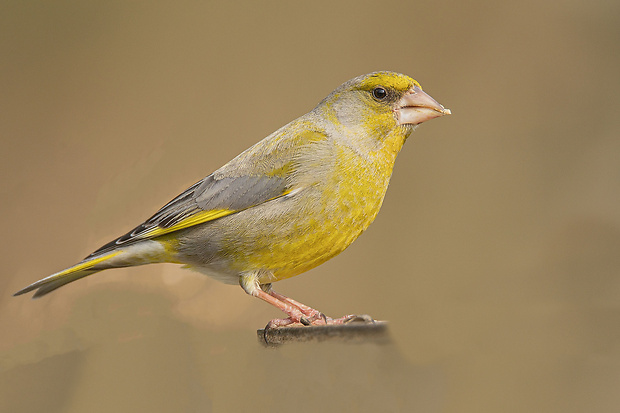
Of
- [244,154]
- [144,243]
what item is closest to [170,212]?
[144,243]

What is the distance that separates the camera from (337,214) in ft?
8.52

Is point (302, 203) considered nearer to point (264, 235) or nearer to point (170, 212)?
point (264, 235)

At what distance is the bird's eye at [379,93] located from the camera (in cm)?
287

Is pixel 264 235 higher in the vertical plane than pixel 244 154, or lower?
lower

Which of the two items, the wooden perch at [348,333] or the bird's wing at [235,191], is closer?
the wooden perch at [348,333]

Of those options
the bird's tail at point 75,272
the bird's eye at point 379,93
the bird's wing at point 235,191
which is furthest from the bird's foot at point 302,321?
the bird's eye at point 379,93

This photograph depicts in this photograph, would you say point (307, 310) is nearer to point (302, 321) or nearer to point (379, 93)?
point (302, 321)

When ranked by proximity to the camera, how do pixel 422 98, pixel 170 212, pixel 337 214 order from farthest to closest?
pixel 170 212 < pixel 422 98 < pixel 337 214

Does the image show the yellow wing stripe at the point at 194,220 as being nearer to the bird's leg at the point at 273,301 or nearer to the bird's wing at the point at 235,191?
the bird's wing at the point at 235,191

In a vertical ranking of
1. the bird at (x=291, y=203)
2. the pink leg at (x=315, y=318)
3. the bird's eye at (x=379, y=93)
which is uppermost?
the bird's eye at (x=379, y=93)

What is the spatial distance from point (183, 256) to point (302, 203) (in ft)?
2.28

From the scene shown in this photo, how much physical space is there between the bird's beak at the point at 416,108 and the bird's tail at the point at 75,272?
60.1 inches

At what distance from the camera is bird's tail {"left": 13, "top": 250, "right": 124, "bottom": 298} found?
285cm

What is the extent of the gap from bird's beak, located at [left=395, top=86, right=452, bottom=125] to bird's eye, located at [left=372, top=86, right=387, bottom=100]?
87 millimetres
